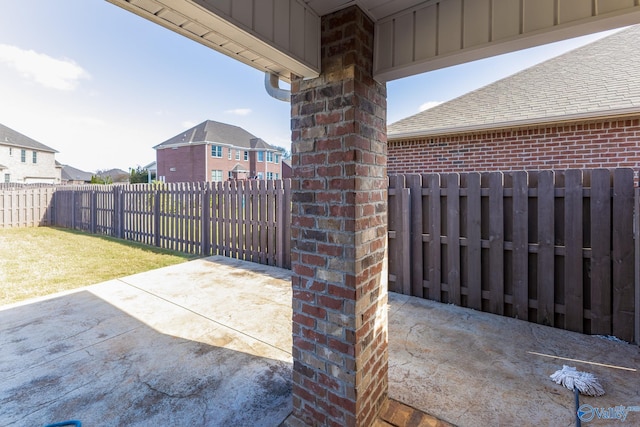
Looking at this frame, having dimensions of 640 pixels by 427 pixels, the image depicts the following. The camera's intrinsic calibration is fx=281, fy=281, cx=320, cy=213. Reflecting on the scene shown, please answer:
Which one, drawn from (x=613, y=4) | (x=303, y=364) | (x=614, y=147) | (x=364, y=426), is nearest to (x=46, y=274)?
(x=303, y=364)

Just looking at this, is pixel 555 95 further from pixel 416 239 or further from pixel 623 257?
pixel 416 239

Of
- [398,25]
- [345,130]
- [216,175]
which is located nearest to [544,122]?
[398,25]

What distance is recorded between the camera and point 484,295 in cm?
351

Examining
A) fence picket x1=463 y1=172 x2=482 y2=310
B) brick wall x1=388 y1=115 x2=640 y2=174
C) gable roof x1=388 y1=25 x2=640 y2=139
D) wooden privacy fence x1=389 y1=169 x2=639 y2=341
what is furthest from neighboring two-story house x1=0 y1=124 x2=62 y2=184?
fence picket x1=463 y1=172 x2=482 y2=310

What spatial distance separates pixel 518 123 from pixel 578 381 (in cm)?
479

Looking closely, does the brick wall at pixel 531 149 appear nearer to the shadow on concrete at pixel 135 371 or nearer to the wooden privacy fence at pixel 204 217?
the wooden privacy fence at pixel 204 217

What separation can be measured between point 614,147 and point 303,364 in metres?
6.41

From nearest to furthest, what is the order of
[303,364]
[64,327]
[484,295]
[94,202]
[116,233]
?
[303,364] → [64,327] → [484,295] → [116,233] → [94,202]

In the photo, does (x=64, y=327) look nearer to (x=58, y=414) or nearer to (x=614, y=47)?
(x=58, y=414)

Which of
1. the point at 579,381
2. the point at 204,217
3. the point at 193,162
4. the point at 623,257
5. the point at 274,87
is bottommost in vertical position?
the point at 579,381

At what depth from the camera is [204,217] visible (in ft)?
22.3

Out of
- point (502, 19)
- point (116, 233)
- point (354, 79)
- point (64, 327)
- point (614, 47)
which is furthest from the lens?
point (116, 233)

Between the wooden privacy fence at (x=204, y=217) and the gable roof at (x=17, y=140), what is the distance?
32.0 m

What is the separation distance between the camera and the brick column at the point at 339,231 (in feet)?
5.40
